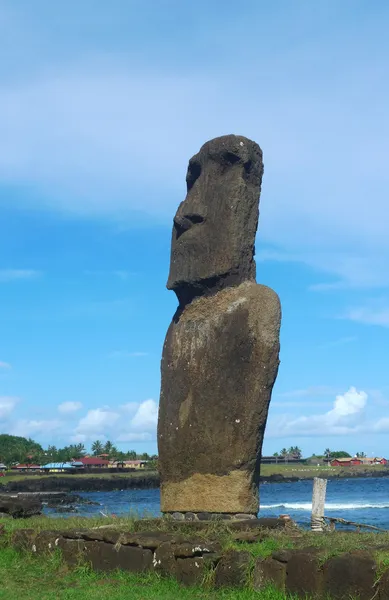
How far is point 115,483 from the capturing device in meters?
90.4

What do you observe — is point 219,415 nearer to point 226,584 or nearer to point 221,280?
point 221,280

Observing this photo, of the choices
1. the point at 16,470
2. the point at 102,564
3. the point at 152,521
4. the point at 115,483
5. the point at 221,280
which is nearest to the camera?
the point at 102,564

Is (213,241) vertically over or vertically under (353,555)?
over

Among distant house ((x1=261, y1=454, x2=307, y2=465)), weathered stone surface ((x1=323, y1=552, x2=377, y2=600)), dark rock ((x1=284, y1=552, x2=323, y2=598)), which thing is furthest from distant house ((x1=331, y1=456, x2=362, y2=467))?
weathered stone surface ((x1=323, y1=552, x2=377, y2=600))

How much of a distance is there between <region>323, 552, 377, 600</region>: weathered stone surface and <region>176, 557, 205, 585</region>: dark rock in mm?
1415

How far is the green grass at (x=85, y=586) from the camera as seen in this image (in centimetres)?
738

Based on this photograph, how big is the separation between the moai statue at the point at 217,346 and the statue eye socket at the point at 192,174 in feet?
0.09

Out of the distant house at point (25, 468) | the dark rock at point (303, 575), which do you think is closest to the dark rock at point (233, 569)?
the dark rock at point (303, 575)

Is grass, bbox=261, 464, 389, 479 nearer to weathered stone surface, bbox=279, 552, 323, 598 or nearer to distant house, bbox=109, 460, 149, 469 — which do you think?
distant house, bbox=109, 460, 149, 469

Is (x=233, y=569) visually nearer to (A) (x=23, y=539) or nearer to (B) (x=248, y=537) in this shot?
(B) (x=248, y=537)

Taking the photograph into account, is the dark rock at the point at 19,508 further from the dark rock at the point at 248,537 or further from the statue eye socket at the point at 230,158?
the statue eye socket at the point at 230,158

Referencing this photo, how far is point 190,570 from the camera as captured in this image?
7812mm

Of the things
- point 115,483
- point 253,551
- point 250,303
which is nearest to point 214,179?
point 250,303

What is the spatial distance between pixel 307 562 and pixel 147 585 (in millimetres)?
1819
